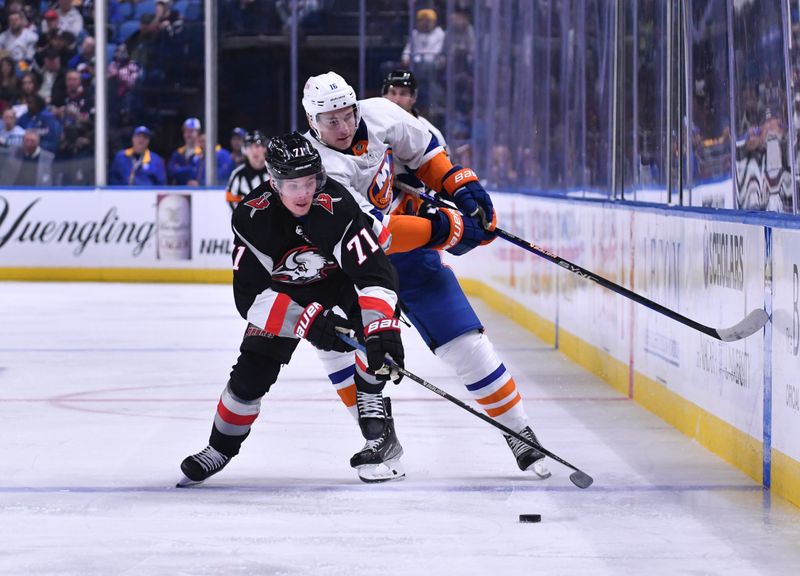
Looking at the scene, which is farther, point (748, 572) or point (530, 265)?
point (530, 265)

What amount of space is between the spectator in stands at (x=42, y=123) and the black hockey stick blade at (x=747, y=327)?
10584 mm

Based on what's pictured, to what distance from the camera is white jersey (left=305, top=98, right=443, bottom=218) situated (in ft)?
14.5

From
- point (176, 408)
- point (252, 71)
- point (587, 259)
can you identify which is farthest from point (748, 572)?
point (252, 71)

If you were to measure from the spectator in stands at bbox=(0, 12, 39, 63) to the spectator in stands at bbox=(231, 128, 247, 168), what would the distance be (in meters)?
2.10

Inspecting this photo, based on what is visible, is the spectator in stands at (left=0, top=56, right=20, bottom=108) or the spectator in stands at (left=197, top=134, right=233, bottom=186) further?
the spectator in stands at (left=0, top=56, right=20, bottom=108)

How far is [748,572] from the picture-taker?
3260 mm

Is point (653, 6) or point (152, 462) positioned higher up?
point (653, 6)

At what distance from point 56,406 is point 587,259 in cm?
262

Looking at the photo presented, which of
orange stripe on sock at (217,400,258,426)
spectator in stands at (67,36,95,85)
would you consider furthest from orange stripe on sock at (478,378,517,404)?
spectator in stands at (67,36,95,85)

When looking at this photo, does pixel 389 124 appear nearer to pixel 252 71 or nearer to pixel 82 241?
pixel 82 241

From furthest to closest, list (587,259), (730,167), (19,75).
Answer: (19,75) → (587,259) → (730,167)

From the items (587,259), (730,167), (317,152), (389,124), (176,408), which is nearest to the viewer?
(317,152)

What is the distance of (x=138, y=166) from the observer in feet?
45.2

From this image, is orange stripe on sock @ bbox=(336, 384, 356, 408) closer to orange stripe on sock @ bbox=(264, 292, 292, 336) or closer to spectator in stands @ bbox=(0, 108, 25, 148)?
orange stripe on sock @ bbox=(264, 292, 292, 336)
